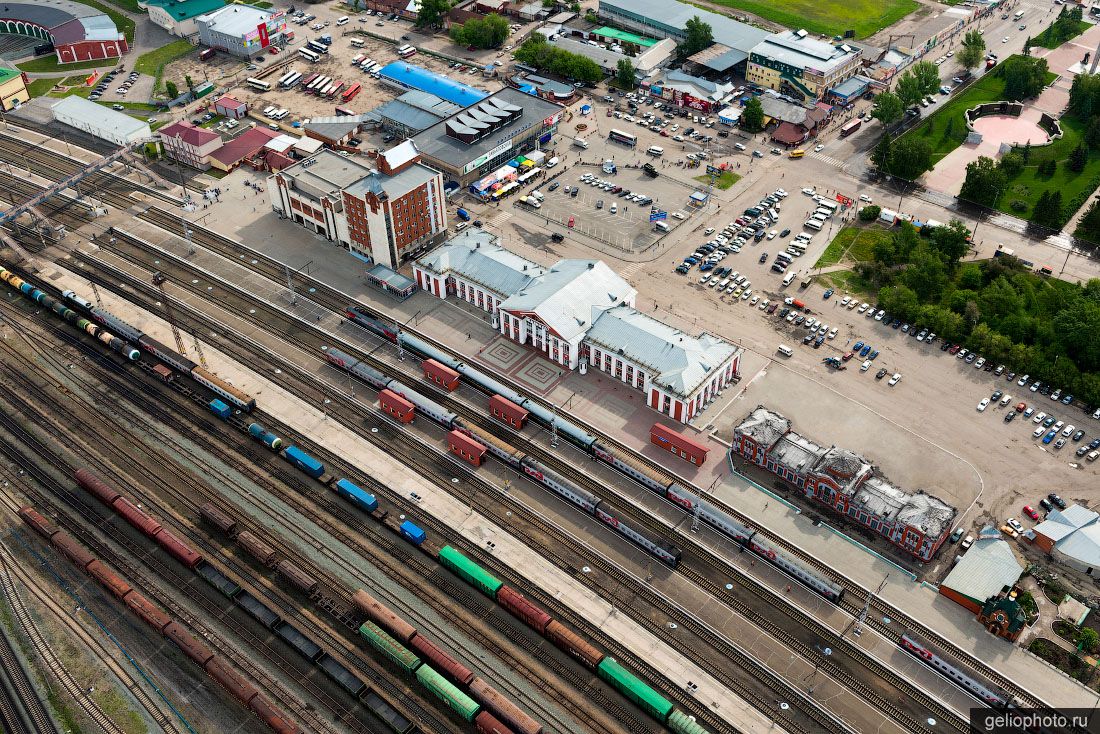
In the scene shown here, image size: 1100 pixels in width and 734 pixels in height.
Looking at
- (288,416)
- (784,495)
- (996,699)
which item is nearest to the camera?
(996,699)

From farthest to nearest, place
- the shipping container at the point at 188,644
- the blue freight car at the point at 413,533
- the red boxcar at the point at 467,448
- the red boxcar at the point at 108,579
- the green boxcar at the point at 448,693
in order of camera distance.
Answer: the red boxcar at the point at 467,448 < the blue freight car at the point at 413,533 < the red boxcar at the point at 108,579 < the shipping container at the point at 188,644 < the green boxcar at the point at 448,693

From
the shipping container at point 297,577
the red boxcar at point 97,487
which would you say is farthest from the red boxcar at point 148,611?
the red boxcar at point 97,487

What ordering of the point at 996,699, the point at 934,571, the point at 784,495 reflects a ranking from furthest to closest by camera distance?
the point at 784,495 → the point at 934,571 → the point at 996,699

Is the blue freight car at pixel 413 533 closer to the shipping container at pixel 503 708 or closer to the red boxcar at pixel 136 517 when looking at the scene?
the shipping container at pixel 503 708

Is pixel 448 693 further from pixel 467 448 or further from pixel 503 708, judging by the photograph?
pixel 467 448

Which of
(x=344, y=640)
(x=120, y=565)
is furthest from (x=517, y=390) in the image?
(x=120, y=565)

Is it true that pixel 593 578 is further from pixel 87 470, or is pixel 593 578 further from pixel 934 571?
pixel 87 470

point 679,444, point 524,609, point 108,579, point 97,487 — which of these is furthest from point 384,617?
point 679,444
